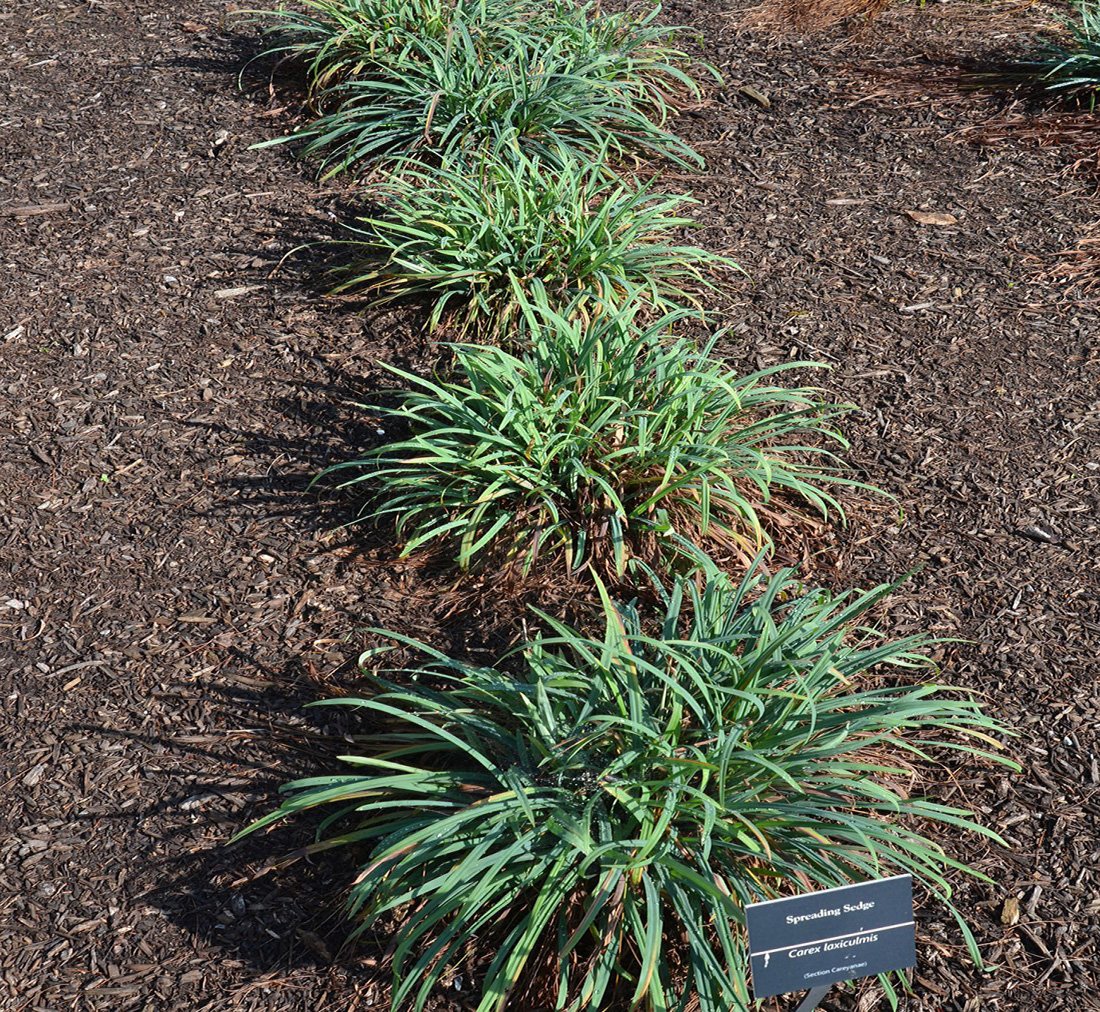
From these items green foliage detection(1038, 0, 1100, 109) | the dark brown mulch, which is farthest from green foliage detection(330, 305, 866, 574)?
green foliage detection(1038, 0, 1100, 109)

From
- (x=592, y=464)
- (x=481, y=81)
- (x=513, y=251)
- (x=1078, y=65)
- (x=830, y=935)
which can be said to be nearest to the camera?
(x=830, y=935)

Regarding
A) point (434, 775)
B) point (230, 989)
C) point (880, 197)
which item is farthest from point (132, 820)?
point (880, 197)

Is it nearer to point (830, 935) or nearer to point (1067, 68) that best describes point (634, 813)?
point (830, 935)

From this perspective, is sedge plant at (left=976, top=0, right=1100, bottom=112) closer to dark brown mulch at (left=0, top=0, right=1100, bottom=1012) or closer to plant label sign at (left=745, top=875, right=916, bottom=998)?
dark brown mulch at (left=0, top=0, right=1100, bottom=1012)

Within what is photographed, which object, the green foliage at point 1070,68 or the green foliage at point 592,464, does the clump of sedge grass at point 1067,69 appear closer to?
the green foliage at point 1070,68

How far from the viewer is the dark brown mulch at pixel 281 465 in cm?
253

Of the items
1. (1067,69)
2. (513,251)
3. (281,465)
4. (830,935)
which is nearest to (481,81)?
(513,251)

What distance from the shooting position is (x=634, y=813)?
2.32 meters

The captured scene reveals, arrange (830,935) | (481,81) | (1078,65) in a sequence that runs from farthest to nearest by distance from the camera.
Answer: (1078,65) < (481,81) < (830,935)

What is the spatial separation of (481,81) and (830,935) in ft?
12.9

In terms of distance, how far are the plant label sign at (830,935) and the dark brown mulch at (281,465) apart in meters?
0.42

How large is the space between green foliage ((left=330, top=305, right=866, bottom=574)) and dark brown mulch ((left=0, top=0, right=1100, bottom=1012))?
233 millimetres

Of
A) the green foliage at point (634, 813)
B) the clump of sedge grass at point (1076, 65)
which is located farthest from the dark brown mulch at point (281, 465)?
the clump of sedge grass at point (1076, 65)

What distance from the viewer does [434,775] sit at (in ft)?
8.20
